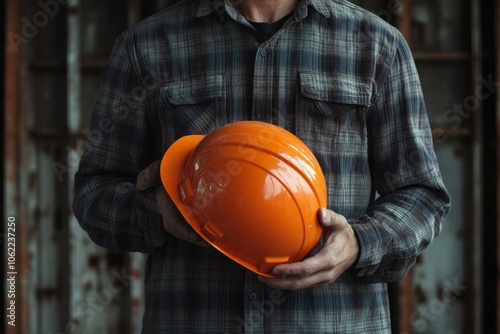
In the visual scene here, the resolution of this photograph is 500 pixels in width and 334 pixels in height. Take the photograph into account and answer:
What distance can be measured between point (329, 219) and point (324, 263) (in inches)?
4.1

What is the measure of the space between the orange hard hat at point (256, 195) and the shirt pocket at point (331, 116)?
0.19m

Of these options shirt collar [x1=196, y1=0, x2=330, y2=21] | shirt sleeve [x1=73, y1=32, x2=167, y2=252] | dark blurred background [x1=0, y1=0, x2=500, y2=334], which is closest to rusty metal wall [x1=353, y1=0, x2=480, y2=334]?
dark blurred background [x1=0, y1=0, x2=500, y2=334]

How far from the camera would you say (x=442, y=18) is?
4551mm

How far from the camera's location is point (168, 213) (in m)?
1.84

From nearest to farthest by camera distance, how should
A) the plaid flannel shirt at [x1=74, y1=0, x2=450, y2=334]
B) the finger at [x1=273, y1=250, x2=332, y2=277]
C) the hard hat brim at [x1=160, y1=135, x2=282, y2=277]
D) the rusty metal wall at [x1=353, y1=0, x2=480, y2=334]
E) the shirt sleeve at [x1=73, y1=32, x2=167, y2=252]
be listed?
the finger at [x1=273, y1=250, x2=332, y2=277] → the hard hat brim at [x1=160, y1=135, x2=282, y2=277] → the plaid flannel shirt at [x1=74, y1=0, x2=450, y2=334] → the shirt sleeve at [x1=73, y1=32, x2=167, y2=252] → the rusty metal wall at [x1=353, y1=0, x2=480, y2=334]

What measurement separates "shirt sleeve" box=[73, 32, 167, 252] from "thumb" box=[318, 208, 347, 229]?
19.2 inches

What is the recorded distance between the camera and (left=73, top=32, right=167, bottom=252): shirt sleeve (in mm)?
2029

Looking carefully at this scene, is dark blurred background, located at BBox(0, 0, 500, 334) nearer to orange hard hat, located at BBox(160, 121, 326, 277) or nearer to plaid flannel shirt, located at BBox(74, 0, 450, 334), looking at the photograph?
plaid flannel shirt, located at BBox(74, 0, 450, 334)

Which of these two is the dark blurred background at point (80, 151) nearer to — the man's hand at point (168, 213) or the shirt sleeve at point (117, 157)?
the shirt sleeve at point (117, 157)

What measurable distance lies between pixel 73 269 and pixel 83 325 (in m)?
0.34

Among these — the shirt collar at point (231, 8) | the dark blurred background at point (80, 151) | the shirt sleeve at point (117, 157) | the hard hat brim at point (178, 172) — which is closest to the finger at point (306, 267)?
the hard hat brim at point (178, 172)

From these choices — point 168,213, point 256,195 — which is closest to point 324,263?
point 256,195

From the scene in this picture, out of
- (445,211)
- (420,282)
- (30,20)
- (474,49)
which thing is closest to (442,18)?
(474,49)

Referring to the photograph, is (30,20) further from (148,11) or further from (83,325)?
(83,325)
